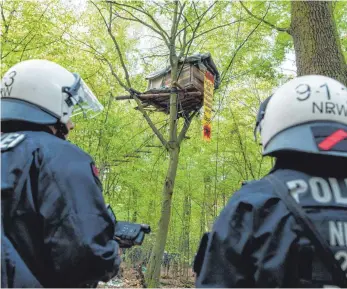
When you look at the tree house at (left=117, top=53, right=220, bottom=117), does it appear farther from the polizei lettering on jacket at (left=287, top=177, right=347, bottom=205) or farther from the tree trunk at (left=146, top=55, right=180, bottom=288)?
the polizei lettering on jacket at (left=287, top=177, right=347, bottom=205)

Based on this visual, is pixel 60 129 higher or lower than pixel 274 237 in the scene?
higher

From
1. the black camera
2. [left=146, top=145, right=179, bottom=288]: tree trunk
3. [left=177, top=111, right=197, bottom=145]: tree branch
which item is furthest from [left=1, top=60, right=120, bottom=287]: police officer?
[left=177, top=111, right=197, bottom=145]: tree branch

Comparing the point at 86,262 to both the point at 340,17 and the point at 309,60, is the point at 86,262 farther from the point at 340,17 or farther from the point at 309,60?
the point at 340,17

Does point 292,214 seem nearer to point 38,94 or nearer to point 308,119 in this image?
point 308,119

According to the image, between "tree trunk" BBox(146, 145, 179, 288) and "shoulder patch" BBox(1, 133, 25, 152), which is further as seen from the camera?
"tree trunk" BBox(146, 145, 179, 288)

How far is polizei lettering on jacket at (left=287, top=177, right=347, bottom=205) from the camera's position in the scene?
146 cm

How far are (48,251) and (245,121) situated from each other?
10.3 m

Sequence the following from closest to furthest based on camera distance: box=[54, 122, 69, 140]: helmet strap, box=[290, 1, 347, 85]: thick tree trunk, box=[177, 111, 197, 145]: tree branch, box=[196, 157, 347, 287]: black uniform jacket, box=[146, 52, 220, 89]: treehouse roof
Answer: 1. box=[196, 157, 347, 287]: black uniform jacket
2. box=[54, 122, 69, 140]: helmet strap
3. box=[290, 1, 347, 85]: thick tree trunk
4. box=[177, 111, 197, 145]: tree branch
5. box=[146, 52, 220, 89]: treehouse roof

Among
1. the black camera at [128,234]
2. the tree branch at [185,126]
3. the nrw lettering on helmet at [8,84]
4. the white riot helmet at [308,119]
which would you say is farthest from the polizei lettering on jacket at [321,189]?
the tree branch at [185,126]

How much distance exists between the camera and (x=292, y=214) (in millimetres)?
1409

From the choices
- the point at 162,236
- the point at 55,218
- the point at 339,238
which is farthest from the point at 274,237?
the point at 162,236

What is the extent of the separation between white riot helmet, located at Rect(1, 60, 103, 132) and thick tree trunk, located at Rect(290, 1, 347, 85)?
285 centimetres

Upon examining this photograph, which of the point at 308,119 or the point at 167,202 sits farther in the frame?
the point at 167,202

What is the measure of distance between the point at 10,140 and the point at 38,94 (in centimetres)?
36
